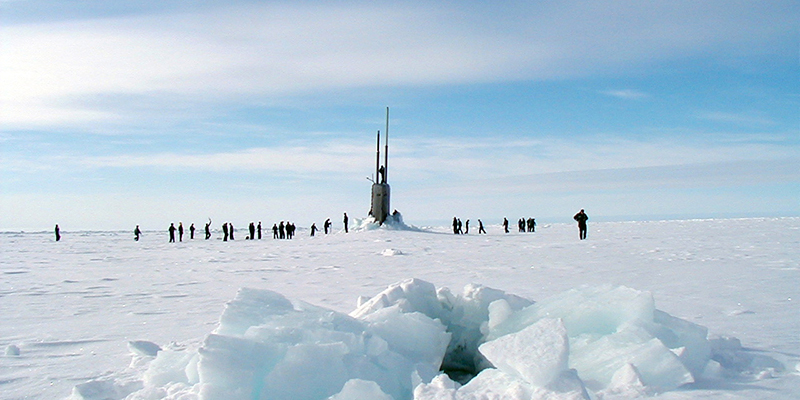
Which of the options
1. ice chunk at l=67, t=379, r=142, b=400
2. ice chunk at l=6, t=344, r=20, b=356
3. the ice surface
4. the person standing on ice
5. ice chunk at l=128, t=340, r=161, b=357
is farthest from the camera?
the person standing on ice

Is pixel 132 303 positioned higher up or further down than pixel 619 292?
further down

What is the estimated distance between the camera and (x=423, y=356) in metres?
4.71

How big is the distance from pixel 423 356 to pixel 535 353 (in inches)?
48.7

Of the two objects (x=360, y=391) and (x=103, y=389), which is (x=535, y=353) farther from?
(x=103, y=389)

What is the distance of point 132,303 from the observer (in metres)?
8.46

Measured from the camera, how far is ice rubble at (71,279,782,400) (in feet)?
12.1

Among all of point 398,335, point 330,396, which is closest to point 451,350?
point 398,335

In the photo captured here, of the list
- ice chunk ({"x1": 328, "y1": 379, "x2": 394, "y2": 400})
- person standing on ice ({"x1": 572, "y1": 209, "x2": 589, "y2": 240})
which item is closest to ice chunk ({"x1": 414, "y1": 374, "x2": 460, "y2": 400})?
ice chunk ({"x1": 328, "y1": 379, "x2": 394, "y2": 400})

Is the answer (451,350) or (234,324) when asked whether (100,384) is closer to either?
(234,324)

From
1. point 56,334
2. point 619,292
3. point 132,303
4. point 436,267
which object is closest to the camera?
point 619,292

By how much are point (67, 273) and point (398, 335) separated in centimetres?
1177

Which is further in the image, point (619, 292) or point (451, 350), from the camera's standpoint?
point (451, 350)

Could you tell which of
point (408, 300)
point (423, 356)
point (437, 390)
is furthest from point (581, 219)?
point (437, 390)

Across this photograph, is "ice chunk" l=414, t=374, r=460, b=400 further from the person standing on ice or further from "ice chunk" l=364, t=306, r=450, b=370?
the person standing on ice
